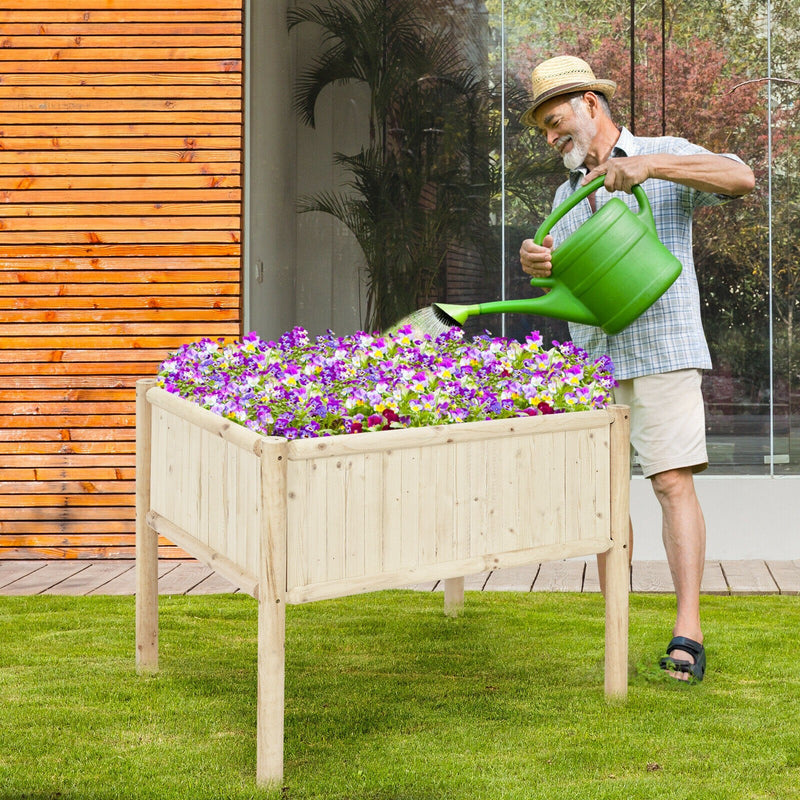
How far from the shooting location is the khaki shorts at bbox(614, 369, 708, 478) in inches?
123

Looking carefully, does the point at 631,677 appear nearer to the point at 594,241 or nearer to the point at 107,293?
the point at 594,241

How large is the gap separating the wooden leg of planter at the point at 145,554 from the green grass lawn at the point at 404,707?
0.08 m

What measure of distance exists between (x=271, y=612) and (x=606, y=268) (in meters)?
1.23

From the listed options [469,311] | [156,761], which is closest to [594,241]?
[469,311]

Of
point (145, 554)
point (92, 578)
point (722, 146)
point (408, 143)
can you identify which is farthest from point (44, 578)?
point (722, 146)

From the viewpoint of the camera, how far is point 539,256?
2881mm

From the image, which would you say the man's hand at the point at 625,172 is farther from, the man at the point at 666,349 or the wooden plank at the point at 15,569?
the wooden plank at the point at 15,569

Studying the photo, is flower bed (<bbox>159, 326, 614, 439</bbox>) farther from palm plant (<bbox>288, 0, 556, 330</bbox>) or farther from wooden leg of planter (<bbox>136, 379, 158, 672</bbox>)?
palm plant (<bbox>288, 0, 556, 330</bbox>)

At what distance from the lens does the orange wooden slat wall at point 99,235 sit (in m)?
4.82

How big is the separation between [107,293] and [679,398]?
2.67m

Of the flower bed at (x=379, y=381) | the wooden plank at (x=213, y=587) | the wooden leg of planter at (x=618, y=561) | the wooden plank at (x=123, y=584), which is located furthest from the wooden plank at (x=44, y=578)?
the wooden leg of planter at (x=618, y=561)

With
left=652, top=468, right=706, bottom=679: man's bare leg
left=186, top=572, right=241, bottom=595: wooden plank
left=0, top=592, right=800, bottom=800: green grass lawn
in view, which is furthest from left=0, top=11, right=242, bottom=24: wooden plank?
left=652, top=468, right=706, bottom=679: man's bare leg

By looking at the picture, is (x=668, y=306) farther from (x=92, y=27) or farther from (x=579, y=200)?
(x=92, y=27)

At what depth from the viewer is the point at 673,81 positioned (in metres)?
5.11
